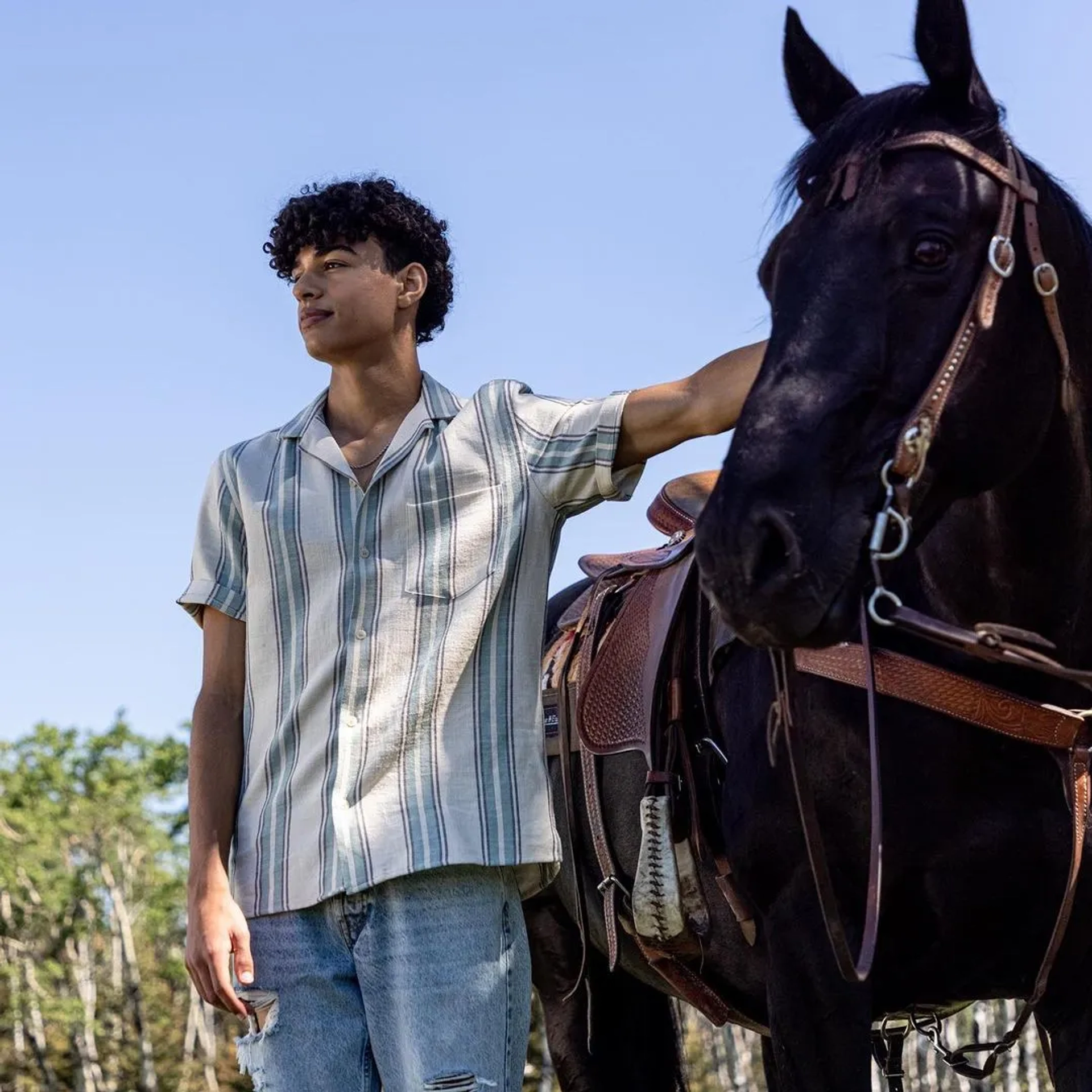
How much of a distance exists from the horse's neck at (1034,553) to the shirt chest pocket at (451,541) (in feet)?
2.86

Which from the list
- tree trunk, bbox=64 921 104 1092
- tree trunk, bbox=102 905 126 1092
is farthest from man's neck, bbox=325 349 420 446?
tree trunk, bbox=102 905 126 1092

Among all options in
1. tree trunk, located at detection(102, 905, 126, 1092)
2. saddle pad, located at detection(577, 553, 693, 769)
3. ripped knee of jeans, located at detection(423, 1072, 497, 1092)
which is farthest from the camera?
tree trunk, located at detection(102, 905, 126, 1092)

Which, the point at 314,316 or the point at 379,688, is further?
the point at 314,316

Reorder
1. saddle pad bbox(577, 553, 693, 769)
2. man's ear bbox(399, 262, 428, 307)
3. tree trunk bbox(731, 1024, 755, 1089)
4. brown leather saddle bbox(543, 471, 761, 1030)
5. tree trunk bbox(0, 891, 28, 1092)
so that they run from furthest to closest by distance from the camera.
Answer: tree trunk bbox(0, 891, 28, 1092) → tree trunk bbox(731, 1024, 755, 1089) → saddle pad bbox(577, 553, 693, 769) → brown leather saddle bbox(543, 471, 761, 1030) → man's ear bbox(399, 262, 428, 307)

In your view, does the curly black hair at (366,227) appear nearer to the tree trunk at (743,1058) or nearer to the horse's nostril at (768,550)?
the horse's nostril at (768,550)

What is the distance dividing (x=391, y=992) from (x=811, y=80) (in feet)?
6.17

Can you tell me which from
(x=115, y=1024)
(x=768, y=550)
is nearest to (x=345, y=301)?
(x=768, y=550)

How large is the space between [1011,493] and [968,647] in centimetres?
42

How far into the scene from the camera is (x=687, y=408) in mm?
3010

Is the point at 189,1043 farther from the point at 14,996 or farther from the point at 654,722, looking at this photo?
the point at 654,722

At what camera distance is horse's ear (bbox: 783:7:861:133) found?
297 centimetres

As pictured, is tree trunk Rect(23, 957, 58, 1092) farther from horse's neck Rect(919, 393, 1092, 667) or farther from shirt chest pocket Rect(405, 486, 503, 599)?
horse's neck Rect(919, 393, 1092, 667)

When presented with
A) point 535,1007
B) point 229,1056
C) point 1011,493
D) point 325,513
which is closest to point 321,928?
point 325,513

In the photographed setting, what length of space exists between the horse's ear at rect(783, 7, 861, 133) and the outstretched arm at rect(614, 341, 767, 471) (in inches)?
18.4
